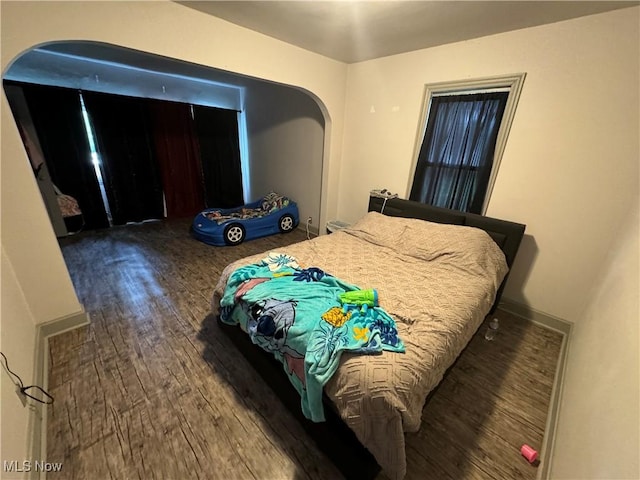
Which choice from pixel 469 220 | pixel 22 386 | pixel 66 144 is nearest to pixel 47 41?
pixel 22 386

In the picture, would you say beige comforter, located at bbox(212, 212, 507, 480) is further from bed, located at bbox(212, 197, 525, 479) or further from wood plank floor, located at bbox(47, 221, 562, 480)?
wood plank floor, located at bbox(47, 221, 562, 480)

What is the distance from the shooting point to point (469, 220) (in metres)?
2.42

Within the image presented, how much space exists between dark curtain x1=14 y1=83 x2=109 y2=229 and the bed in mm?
3599

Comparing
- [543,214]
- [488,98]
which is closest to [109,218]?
[488,98]

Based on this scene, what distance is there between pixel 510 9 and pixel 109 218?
5.53m

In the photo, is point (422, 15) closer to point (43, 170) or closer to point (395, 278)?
point (395, 278)

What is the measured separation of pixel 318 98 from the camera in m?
3.07

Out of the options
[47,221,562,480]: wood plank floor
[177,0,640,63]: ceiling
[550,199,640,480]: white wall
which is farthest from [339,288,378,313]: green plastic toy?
[177,0,640,63]: ceiling

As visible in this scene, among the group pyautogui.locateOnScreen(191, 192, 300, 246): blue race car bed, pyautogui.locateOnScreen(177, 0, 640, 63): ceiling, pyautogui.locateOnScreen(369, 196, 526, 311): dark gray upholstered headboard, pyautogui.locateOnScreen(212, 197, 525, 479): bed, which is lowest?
pyautogui.locateOnScreen(191, 192, 300, 246): blue race car bed

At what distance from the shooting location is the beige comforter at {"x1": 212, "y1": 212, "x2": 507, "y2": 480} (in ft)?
3.49

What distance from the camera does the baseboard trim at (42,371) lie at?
123 cm

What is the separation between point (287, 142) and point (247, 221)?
1588 millimetres

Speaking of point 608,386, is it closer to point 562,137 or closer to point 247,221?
point 562,137

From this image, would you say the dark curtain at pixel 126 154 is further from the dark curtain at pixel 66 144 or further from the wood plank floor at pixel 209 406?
the wood plank floor at pixel 209 406
